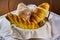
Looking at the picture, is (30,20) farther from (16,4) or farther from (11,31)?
(16,4)

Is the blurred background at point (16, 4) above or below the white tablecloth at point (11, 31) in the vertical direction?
above

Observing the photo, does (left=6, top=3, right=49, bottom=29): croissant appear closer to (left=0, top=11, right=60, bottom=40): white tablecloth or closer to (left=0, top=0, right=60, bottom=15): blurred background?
(left=0, top=11, right=60, bottom=40): white tablecloth

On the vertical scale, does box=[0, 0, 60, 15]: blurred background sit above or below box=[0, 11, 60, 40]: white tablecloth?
above

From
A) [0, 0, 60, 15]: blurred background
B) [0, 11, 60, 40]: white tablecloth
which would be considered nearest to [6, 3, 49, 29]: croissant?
[0, 11, 60, 40]: white tablecloth

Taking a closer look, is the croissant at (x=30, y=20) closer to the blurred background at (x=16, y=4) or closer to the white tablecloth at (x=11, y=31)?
the white tablecloth at (x=11, y=31)

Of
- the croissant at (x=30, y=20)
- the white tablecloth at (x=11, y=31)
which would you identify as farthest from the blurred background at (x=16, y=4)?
the croissant at (x=30, y=20)

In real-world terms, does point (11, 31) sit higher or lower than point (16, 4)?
lower

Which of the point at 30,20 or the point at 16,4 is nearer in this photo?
the point at 30,20

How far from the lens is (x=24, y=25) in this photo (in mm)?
793

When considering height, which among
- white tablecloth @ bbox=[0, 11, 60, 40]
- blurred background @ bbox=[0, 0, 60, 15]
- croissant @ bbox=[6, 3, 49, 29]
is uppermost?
blurred background @ bbox=[0, 0, 60, 15]

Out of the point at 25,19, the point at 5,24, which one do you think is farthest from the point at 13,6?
the point at 25,19

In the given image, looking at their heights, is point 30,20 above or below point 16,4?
below

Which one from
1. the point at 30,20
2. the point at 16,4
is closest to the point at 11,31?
the point at 30,20

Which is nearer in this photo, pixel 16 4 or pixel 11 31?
pixel 11 31
